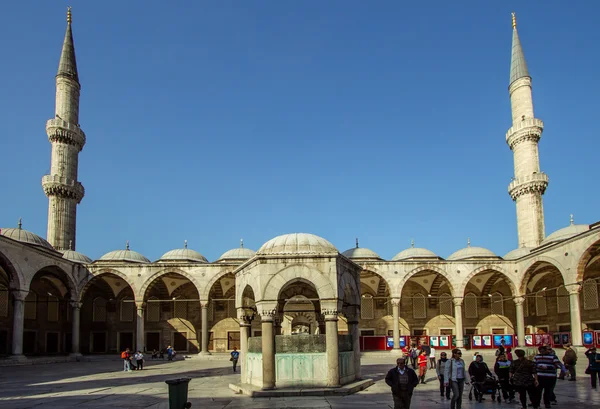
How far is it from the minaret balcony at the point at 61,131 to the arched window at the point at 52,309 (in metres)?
9.29

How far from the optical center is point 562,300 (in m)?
29.1

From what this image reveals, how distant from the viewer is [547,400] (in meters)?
9.12

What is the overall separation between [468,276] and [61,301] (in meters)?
22.0

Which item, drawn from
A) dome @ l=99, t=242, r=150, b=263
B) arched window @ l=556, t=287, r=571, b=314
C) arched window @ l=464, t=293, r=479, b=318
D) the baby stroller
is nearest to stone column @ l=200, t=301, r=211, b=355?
dome @ l=99, t=242, r=150, b=263

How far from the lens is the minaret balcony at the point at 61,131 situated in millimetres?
33281

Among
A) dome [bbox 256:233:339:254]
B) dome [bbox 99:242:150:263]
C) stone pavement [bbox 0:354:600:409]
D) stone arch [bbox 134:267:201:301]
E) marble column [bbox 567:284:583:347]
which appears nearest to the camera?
stone pavement [bbox 0:354:600:409]

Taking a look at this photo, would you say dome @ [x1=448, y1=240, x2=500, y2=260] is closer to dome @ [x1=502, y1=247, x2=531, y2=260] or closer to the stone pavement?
dome @ [x1=502, y1=247, x2=531, y2=260]

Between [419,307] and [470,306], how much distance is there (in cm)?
296

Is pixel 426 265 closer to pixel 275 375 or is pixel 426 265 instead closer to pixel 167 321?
pixel 167 321

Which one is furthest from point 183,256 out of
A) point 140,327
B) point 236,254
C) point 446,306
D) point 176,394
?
point 176,394

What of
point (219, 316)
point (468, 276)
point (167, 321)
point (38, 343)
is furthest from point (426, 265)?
point (38, 343)

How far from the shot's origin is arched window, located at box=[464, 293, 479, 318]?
1325 inches

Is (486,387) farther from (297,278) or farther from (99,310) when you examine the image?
(99,310)

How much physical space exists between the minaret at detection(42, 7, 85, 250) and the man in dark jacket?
2990cm
